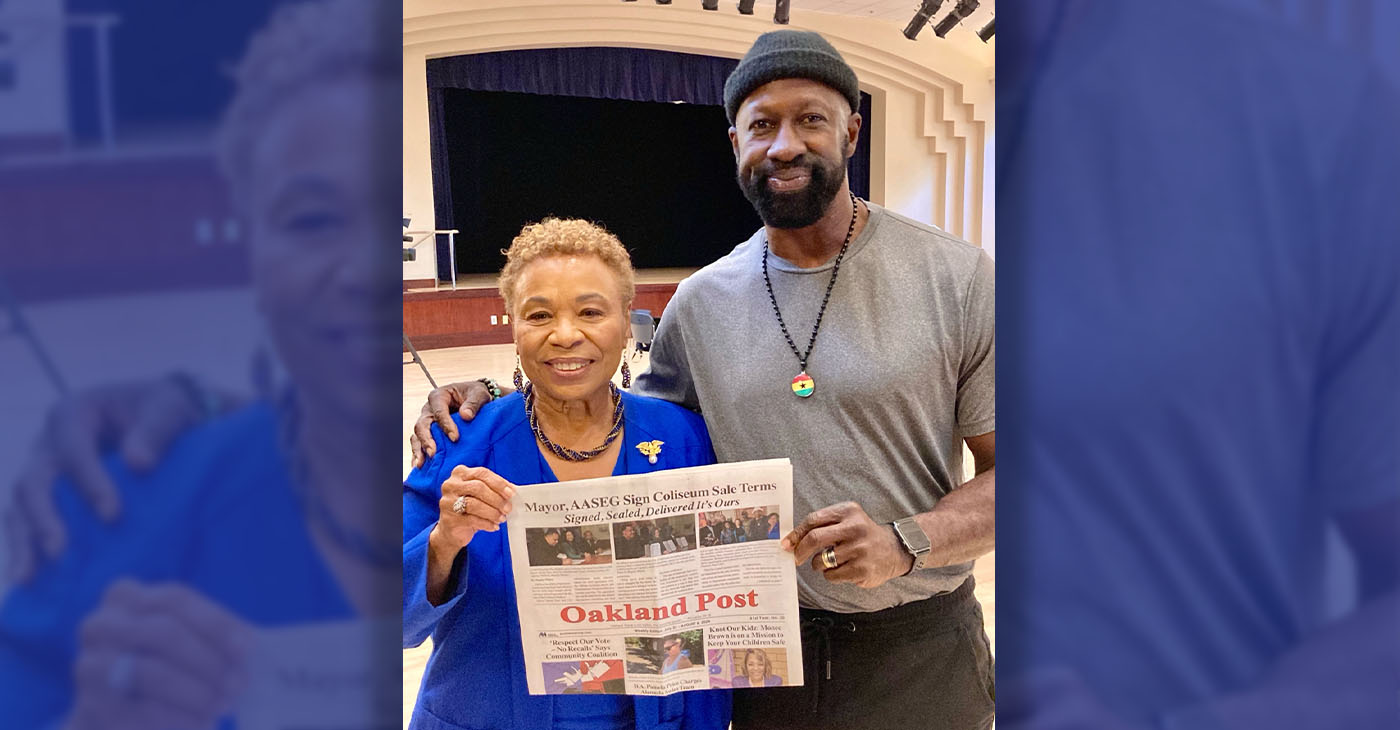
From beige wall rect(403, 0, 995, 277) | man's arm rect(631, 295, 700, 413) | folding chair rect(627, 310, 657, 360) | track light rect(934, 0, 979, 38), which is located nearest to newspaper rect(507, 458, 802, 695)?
man's arm rect(631, 295, 700, 413)

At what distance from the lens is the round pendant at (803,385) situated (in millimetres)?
1183

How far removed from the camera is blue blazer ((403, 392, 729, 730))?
1.12 m

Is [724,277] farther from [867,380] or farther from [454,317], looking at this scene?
[454,317]

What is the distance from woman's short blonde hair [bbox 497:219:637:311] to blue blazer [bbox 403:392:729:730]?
0.19 metres

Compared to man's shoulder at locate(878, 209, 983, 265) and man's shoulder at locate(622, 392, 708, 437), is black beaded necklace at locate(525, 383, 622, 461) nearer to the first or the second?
man's shoulder at locate(622, 392, 708, 437)

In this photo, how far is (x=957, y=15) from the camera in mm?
9031
